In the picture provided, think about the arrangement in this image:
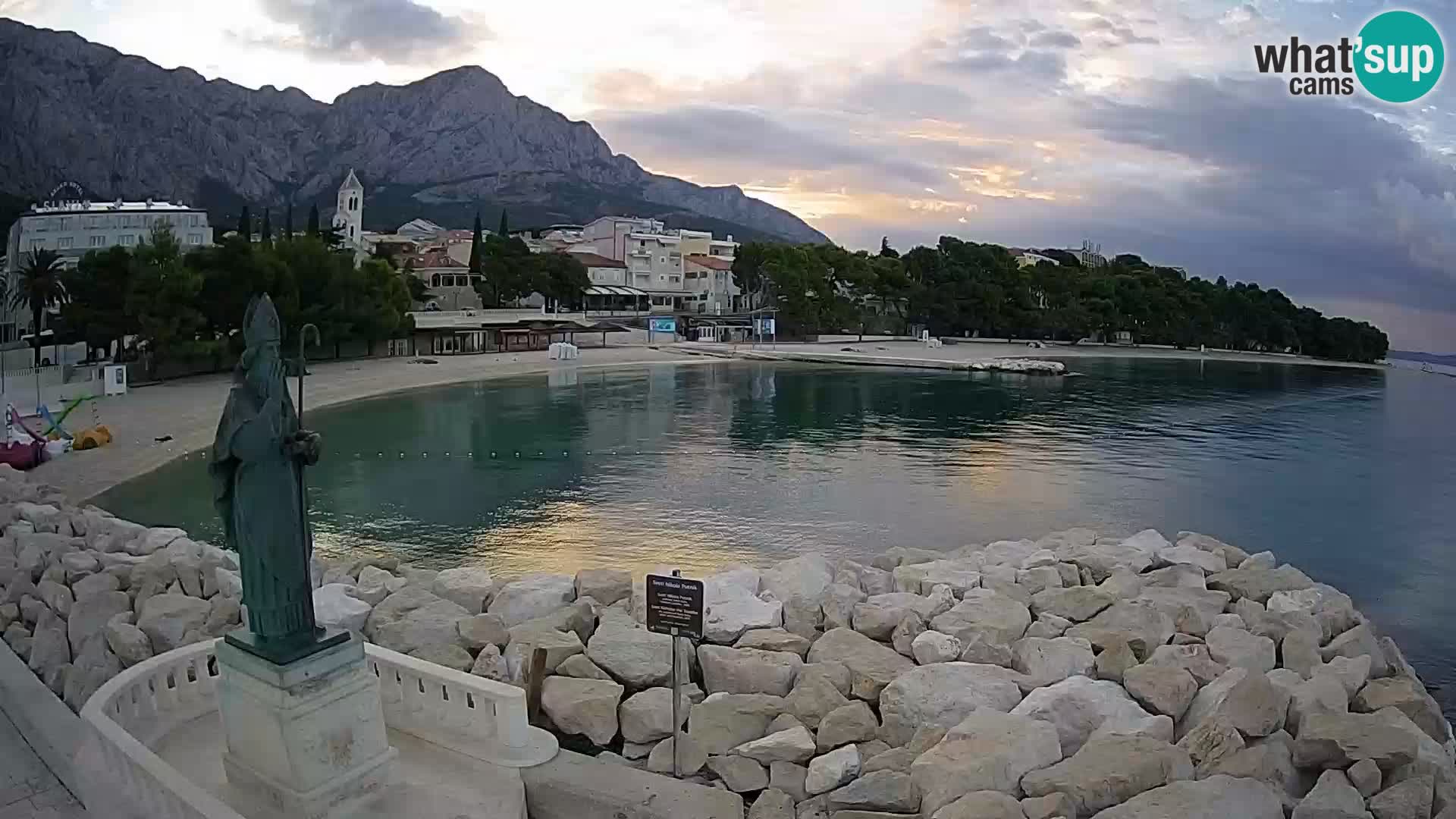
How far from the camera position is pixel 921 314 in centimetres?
7262

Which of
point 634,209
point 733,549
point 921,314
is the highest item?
point 634,209

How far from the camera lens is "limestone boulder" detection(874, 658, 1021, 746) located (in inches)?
248

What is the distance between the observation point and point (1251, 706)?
6.00 metres

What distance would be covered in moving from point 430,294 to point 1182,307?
2157 inches

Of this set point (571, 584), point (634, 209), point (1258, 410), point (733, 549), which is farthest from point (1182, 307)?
point (634, 209)

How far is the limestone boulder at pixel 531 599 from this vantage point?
8.69 meters

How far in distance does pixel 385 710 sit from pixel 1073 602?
6.08 meters

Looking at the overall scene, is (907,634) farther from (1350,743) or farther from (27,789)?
(27,789)

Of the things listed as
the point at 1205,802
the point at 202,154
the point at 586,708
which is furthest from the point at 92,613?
the point at 202,154

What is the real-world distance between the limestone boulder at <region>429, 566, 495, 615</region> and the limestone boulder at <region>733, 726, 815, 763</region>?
3680 millimetres

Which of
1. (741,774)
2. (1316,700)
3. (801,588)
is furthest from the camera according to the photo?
(801,588)

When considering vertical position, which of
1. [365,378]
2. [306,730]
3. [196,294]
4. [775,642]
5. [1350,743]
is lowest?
Answer: [775,642]

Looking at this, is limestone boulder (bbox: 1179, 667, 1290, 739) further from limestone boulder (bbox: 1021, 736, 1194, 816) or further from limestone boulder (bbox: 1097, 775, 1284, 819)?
limestone boulder (bbox: 1097, 775, 1284, 819)

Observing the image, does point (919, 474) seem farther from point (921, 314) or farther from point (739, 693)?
point (921, 314)
